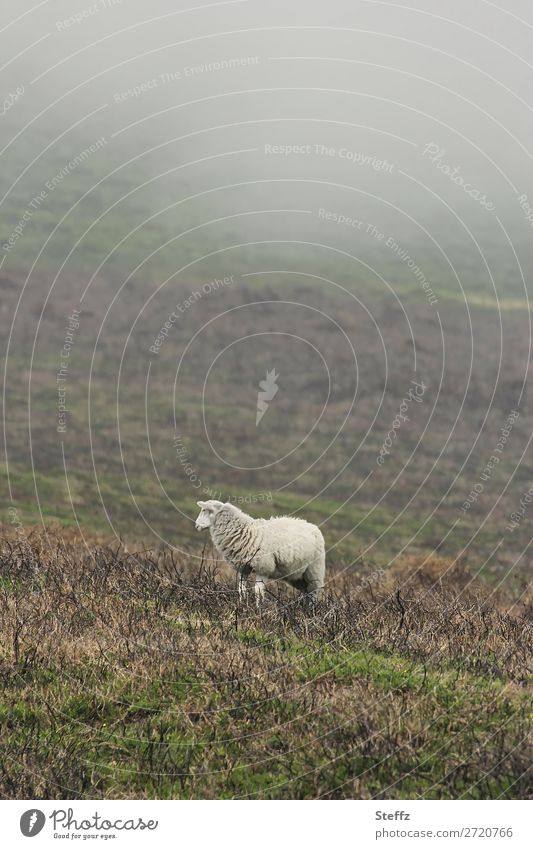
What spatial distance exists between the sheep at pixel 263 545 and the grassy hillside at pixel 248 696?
612 millimetres

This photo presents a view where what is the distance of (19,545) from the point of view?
532 inches

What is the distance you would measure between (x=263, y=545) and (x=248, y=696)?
11.7 ft

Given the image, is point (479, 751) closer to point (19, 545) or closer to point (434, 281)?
point (19, 545)

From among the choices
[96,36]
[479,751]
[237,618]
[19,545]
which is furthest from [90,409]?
[96,36]

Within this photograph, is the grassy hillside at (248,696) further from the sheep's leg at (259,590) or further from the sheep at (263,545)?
the sheep at (263,545)

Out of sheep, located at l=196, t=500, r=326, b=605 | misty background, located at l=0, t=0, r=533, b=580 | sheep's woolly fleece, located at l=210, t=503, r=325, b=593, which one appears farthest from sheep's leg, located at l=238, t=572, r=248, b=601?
misty background, located at l=0, t=0, r=533, b=580

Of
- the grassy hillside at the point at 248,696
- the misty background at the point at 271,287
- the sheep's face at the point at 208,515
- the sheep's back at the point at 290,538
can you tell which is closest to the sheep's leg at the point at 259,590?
the grassy hillside at the point at 248,696

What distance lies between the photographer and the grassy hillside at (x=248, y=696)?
791cm

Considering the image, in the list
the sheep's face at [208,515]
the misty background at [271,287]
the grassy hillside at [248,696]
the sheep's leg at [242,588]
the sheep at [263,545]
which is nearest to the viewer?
the grassy hillside at [248,696]

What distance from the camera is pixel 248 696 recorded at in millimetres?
8797

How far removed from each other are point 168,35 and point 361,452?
30.6m

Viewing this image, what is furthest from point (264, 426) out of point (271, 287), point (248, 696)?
point (248, 696)

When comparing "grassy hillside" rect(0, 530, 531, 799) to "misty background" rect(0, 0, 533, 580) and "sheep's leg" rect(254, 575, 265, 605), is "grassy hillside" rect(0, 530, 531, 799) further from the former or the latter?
"misty background" rect(0, 0, 533, 580)

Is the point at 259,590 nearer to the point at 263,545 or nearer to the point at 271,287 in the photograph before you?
the point at 263,545
